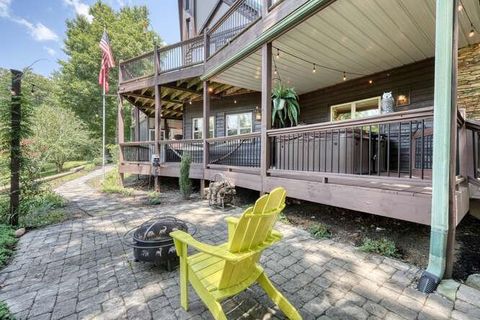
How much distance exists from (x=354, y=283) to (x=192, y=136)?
385 inches

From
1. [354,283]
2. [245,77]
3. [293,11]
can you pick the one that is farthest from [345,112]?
[354,283]

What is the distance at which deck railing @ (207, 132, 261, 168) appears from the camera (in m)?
5.74

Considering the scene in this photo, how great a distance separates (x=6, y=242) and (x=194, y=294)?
11.0 feet

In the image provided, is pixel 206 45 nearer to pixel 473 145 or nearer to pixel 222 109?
pixel 222 109

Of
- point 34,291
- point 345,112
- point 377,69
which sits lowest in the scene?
point 34,291

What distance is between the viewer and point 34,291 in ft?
7.72

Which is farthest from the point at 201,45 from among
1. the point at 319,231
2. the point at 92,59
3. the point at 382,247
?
the point at 92,59

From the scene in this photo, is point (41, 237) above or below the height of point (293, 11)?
below

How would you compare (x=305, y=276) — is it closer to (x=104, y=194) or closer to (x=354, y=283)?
(x=354, y=283)

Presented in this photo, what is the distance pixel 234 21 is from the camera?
284 inches

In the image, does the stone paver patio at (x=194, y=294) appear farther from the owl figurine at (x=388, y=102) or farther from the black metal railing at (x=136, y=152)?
the black metal railing at (x=136, y=152)

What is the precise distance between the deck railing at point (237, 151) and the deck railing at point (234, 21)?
256 centimetres

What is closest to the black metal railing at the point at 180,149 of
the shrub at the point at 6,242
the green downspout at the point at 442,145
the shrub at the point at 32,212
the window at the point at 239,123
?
the window at the point at 239,123

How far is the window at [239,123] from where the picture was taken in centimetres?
933
